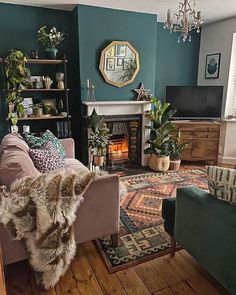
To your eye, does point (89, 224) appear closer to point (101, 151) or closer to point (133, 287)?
point (133, 287)

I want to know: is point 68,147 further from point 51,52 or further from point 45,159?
point 51,52

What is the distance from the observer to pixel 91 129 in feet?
12.6

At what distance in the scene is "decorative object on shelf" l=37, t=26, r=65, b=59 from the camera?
3574mm

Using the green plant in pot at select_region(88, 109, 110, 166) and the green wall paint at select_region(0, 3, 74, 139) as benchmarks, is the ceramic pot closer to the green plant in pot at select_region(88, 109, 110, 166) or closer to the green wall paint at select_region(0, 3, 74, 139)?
the green wall paint at select_region(0, 3, 74, 139)

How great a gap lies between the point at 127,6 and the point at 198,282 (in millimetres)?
3809

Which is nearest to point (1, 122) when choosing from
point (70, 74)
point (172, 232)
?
point (70, 74)

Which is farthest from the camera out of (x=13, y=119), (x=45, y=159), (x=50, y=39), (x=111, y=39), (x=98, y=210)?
(x=111, y=39)

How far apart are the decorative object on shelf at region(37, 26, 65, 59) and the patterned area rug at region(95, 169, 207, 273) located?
2.27m

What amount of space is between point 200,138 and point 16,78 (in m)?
3.29

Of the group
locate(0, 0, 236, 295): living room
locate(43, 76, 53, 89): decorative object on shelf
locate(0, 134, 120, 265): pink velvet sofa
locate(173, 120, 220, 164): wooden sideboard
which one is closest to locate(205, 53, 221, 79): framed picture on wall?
locate(0, 0, 236, 295): living room

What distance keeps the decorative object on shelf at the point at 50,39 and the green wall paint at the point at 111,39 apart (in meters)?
0.35

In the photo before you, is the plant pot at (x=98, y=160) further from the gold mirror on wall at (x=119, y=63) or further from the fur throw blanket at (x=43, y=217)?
the fur throw blanket at (x=43, y=217)

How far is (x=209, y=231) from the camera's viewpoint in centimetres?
152

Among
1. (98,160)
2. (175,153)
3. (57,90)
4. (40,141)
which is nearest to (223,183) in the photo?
(40,141)
